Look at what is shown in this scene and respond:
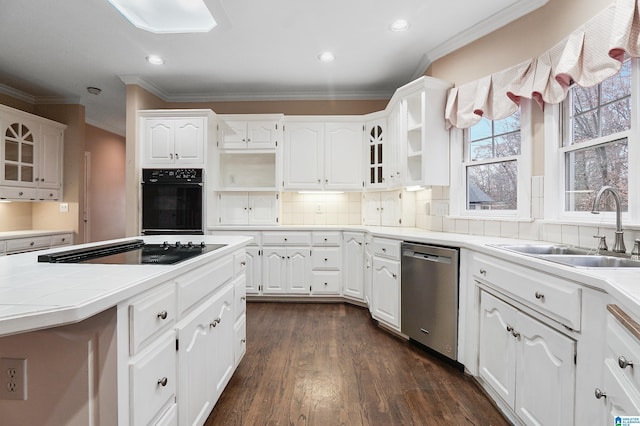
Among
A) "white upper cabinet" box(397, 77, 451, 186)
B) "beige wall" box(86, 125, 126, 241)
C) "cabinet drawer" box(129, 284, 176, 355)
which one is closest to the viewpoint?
"cabinet drawer" box(129, 284, 176, 355)

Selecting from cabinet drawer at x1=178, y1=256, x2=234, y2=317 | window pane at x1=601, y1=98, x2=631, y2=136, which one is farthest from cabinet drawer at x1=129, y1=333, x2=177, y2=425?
window pane at x1=601, y1=98, x2=631, y2=136

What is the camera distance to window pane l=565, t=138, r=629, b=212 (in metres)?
1.72

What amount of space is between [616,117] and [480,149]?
3.33ft

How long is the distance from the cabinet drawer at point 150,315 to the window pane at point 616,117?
2382 millimetres

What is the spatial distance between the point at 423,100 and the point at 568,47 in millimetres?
1137

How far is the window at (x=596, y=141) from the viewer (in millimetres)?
1698

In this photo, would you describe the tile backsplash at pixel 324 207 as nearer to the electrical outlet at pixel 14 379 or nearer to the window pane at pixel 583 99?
the window pane at pixel 583 99

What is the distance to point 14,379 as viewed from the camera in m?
0.85

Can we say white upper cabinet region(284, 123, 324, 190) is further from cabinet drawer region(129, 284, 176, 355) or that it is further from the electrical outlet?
the electrical outlet

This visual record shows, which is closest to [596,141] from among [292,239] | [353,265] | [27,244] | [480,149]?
[480,149]

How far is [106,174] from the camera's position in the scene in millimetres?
5910

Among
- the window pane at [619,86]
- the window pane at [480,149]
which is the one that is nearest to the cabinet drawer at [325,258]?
the window pane at [480,149]

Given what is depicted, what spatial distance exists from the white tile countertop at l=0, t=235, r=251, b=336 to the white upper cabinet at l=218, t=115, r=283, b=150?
274 cm

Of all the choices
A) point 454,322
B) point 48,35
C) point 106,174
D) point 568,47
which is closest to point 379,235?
point 454,322
